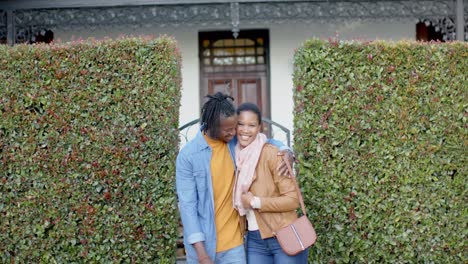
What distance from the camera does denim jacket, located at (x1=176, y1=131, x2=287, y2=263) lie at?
142 inches

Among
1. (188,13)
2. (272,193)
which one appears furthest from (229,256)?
(188,13)

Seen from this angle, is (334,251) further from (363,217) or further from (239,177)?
(239,177)

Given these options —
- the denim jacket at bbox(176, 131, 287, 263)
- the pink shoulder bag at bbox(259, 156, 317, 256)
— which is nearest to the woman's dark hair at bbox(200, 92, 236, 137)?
the denim jacket at bbox(176, 131, 287, 263)

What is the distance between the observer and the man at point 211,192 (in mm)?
3594

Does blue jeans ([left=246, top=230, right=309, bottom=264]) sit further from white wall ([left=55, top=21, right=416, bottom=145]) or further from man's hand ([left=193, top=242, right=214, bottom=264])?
white wall ([left=55, top=21, right=416, bottom=145])

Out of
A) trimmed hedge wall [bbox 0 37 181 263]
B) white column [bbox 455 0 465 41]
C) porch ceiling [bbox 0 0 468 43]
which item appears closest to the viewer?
trimmed hedge wall [bbox 0 37 181 263]

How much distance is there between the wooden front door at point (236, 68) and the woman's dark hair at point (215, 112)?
6.66 metres

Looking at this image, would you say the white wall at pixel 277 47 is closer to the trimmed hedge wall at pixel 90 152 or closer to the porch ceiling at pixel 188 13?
the porch ceiling at pixel 188 13

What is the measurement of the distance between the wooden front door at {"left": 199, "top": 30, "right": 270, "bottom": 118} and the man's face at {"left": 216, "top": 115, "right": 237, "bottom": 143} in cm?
674

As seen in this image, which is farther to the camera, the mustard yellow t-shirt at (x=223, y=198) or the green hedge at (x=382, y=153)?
the green hedge at (x=382, y=153)

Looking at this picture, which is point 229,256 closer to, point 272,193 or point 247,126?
point 272,193

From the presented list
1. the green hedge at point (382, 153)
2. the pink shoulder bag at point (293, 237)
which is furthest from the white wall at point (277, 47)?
the pink shoulder bag at point (293, 237)

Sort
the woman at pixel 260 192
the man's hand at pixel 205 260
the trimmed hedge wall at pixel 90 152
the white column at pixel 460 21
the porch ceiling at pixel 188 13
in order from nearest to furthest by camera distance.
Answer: the man's hand at pixel 205 260 < the woman at pixel 260 192 < the trimmed hedge wall at pixel 90 152 < the white column at pixel 460 21 < the porch ceiling at pixel 188 13

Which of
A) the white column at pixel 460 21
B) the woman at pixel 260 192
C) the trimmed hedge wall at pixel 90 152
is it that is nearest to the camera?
the woman at pixel 260 192
